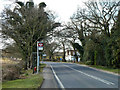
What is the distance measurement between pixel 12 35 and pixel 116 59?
17.4 meters

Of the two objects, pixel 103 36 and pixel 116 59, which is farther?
pixel 103 36

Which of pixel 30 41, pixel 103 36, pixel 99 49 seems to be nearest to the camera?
pixel 30 41

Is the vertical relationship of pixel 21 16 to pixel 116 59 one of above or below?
above

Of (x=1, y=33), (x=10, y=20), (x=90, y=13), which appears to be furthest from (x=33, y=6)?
(x=90, y=13)

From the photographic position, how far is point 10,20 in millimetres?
30281

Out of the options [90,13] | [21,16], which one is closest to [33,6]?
[21,16]

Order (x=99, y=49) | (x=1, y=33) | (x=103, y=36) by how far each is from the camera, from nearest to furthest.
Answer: (x=1, y=33) → (x=103, y=36) → (x=99, y=49)

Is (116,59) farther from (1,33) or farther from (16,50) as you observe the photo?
(1,33)

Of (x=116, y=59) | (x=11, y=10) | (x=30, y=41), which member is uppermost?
(x=11, y=10)

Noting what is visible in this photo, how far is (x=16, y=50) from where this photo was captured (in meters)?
32.1

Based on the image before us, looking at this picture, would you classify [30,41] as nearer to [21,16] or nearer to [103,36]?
[21,16]

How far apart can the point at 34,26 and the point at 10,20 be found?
386cm

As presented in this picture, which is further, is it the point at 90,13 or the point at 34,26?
the point at 90,13

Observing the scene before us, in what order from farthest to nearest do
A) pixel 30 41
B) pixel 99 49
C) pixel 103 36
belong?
pixel 99 49, pixel 103 36, pixel 30 41
